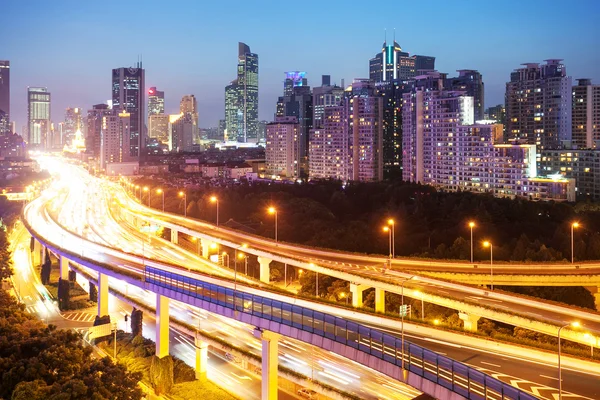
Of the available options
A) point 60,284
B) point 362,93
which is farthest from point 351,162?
point 60,284

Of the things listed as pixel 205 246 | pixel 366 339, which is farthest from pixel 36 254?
pixel 366 339

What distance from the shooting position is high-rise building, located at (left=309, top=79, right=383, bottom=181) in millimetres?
72000

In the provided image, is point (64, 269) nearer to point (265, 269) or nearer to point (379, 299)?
point (265, 269)

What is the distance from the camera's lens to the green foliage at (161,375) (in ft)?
62.0

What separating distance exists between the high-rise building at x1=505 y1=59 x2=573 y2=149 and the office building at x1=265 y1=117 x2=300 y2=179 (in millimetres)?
29321

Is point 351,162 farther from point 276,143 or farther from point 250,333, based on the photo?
point 250,333

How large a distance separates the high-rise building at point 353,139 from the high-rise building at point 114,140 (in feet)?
194

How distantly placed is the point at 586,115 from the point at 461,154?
2806 centimetres

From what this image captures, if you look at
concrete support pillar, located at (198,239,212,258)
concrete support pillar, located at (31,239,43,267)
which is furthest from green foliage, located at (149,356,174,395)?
concrete support pillar, located at (31,239,43,267)

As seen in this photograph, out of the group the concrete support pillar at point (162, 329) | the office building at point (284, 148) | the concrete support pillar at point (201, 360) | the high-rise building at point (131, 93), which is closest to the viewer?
the concrete support pillar at point (201, 360)

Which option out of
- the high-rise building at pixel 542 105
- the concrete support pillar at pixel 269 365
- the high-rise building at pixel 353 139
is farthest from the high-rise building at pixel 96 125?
the concrete support pillar at pixel 269 365

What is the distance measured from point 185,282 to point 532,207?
104 ft

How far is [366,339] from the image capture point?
14.7 m

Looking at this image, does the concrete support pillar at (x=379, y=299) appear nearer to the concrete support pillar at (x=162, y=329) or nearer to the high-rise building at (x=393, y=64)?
the concrete support pillar at (x=162, y=329)
